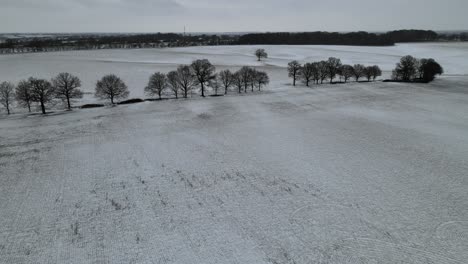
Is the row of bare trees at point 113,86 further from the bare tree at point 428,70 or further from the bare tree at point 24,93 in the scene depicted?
the bare tree at point 428,70

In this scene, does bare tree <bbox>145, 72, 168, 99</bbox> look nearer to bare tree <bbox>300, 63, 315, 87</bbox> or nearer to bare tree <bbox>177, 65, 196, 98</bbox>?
bare tree <bbox>177, 65, 196, 98</bbox>

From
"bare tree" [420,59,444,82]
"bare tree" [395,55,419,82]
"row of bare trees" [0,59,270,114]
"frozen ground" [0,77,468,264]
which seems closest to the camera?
"frozen ground" [0,77,468,264]

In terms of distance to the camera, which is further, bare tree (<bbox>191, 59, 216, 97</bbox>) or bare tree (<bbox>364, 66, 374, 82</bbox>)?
bare tree (<bbox>364, 66, 374, 82</bbox>)

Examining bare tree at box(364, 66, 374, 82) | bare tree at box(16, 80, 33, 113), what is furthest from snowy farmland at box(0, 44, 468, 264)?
bare tree at box(364, 66, 374, 82)

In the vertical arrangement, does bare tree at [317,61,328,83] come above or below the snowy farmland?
above

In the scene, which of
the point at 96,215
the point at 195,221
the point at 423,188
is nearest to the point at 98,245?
the point at 96,215

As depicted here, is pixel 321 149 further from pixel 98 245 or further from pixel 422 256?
pixel 98 245
